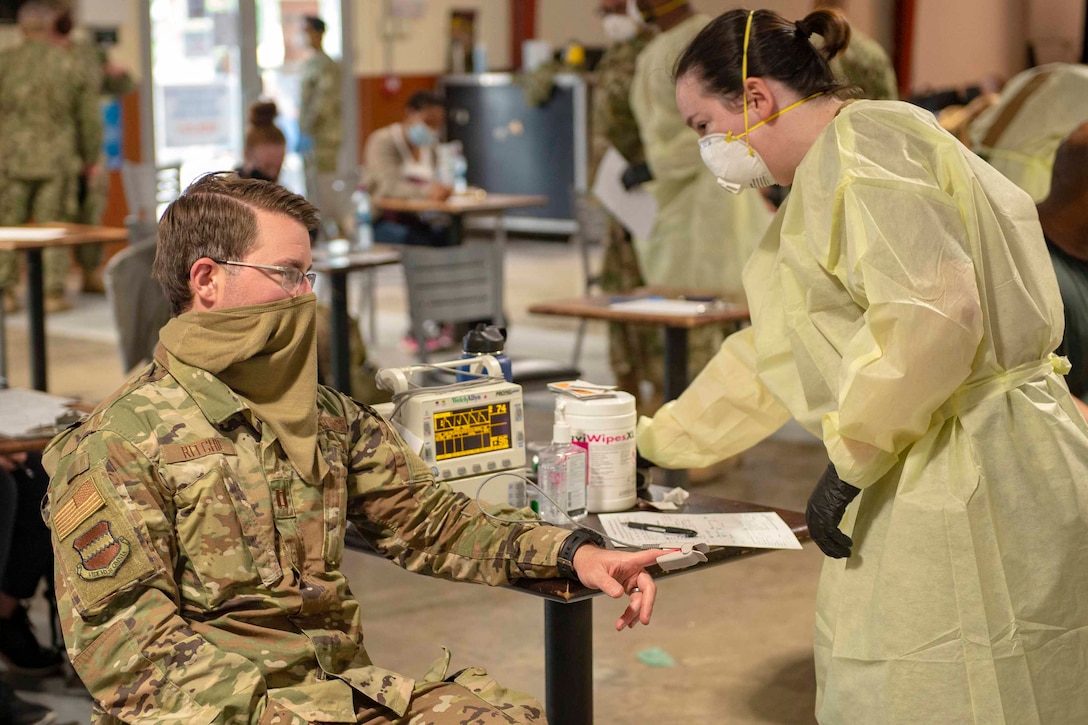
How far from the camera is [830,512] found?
1894mm

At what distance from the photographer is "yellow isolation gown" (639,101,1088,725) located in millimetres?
1768

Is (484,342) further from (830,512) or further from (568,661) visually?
(830,512)

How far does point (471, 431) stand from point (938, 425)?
75 centimetres

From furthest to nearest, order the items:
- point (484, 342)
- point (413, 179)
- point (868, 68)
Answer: point (413, 179) < point (868, 68) < point (484, 342)

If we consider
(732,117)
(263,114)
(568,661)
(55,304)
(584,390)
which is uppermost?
(263,114)

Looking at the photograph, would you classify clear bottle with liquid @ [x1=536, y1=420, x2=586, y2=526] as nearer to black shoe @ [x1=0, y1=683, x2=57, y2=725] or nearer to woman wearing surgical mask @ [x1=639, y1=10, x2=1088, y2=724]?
woman wearing surgical mask @ [x1=639, y1=10, x2=1088, y2=724]

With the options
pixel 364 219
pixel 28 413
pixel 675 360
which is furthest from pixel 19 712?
pixel 364 219

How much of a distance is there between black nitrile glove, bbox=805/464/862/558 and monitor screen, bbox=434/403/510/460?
55 cm

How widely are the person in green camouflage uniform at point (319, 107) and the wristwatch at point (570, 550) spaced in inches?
288

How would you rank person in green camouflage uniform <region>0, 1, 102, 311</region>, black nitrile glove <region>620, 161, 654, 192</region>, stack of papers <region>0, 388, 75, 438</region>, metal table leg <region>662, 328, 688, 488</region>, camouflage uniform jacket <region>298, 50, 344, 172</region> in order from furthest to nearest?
camouflage uniform jacket <region>298, 50, 344, 172</region>, person in green camouflage uniform <region>0, 1, 102, 311</region>, black nitrile glove <region>620, 161, 654, 192</region>, metal table leg <region>662, 328, 688, 488</region>, stack of papers <region>0, 388, 75, 438</region>

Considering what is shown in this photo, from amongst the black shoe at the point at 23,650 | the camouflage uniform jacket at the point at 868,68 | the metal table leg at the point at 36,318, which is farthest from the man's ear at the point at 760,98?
the metal table leg at the point at 36,318

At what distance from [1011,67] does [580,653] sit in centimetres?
920

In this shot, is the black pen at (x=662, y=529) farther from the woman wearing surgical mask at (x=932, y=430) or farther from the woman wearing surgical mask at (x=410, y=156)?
the woman wearing surgical mask at (x=410, y=156)

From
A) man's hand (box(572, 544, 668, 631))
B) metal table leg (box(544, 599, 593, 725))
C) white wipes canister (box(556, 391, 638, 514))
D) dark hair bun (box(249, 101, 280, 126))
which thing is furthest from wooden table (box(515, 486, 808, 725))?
dark hair bun (box(249, 101, 280, 126))
